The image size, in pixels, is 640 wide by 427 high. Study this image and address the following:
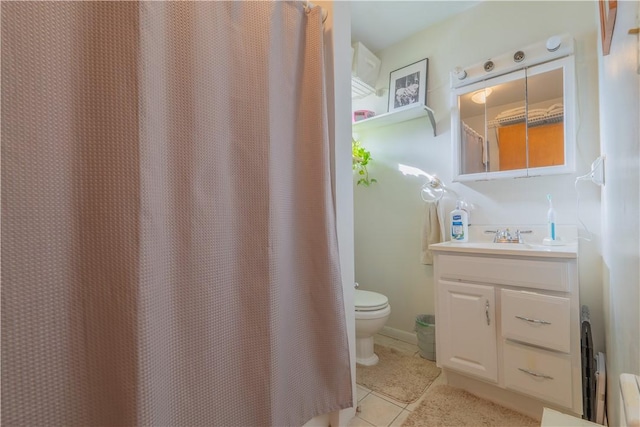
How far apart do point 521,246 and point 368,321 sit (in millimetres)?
972

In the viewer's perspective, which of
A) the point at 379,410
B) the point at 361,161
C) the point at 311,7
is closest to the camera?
the point at 311,7

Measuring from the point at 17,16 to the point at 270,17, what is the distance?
0.65m

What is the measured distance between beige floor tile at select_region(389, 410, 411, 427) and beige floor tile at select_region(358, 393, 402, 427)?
15 millimetres

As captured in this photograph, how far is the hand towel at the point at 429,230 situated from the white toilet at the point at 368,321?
1.53 feet

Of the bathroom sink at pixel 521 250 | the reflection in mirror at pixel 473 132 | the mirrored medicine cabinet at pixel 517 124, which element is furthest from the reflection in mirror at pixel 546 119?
the bathroom sink at pixel 521 250

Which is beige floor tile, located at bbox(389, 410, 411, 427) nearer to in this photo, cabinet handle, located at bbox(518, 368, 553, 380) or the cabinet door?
the cabinet door

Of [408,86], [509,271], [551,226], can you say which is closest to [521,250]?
[509,271]

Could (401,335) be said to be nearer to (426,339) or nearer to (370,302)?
(426,339)

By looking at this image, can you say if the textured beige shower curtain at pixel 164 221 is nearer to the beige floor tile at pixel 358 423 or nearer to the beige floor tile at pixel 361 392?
the beige floor tile at pixel 358 423

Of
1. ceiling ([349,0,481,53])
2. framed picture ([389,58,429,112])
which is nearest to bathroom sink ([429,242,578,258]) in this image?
framed picture ([389,58,429,112])

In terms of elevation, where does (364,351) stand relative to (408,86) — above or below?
below

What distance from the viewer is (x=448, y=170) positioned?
1.98 metres

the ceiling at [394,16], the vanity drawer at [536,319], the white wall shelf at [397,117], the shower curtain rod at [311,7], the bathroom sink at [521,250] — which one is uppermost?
the ceiling at [394,16]

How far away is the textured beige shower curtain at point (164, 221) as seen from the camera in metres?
0.54
